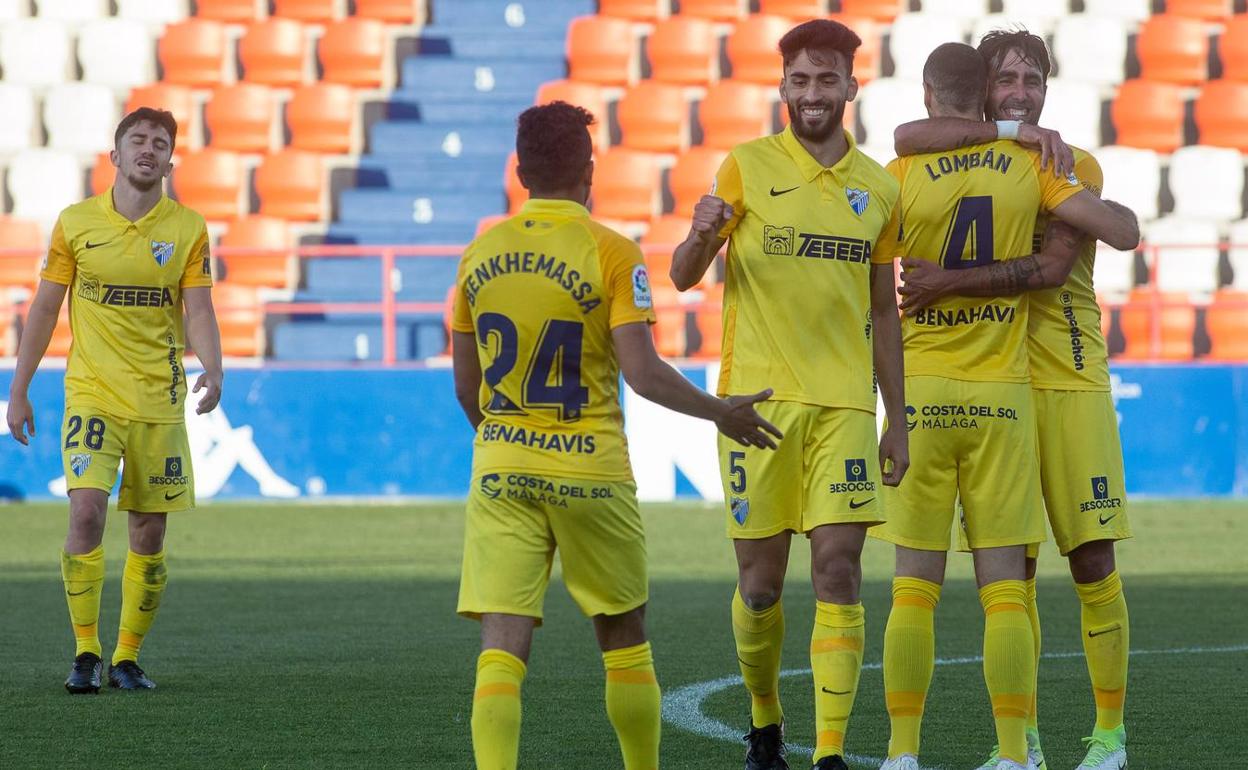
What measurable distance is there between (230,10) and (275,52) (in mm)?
977

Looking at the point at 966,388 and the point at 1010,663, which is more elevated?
the point at 966,388

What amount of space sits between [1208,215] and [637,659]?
15.6 m

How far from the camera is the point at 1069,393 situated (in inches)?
218

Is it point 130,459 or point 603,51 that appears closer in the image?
point 130,459

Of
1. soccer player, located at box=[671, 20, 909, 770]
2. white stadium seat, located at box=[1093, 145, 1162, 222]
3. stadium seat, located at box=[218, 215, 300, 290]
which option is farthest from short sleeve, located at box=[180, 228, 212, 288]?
white stadium seat, located at box=[1093, 145, 1162, 222]

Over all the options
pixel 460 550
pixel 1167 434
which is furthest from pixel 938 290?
pixel 1167 434

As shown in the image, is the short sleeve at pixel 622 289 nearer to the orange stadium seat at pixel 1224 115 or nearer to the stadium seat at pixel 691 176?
the stadium seat at pixel 691 176

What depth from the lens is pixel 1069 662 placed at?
764cm

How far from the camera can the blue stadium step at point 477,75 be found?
2109cm

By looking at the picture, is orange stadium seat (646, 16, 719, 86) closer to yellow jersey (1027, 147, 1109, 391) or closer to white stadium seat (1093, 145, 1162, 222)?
white stadium seat (1093, 145, 1162, 222)

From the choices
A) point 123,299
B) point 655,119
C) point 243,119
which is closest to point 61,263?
point 123,299

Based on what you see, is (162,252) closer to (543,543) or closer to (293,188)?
(543,543)

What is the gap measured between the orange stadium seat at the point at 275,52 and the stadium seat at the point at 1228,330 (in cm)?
999

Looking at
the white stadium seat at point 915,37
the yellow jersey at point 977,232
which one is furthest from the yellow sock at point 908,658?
the white stadium seat at point 915,37
